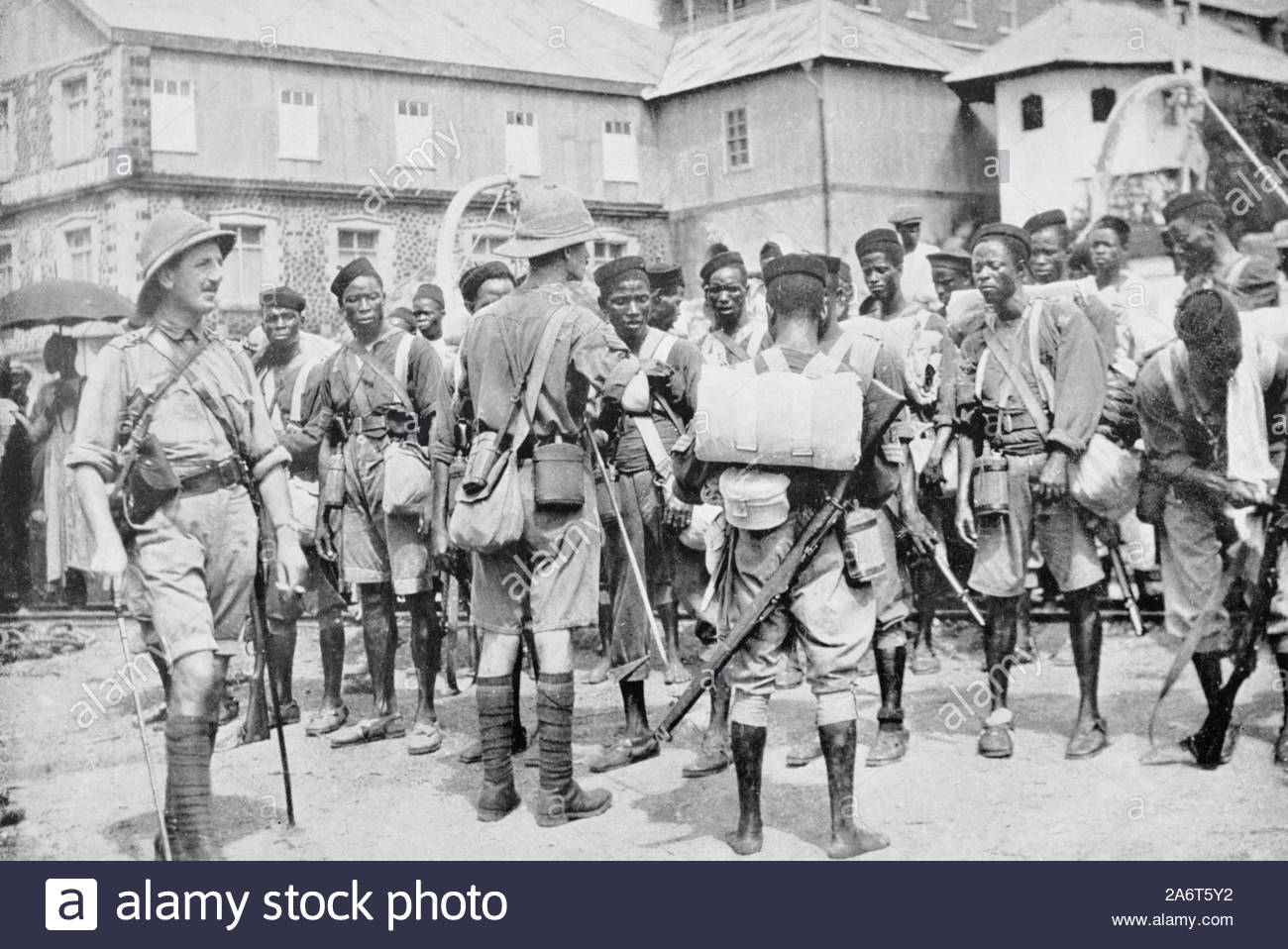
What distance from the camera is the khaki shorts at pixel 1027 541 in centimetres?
555

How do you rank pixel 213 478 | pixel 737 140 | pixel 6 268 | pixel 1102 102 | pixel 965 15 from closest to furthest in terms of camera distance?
pixel 213 478
pixel 6 268
pixel 737 140
pixel 965 15
pixel 1102 102

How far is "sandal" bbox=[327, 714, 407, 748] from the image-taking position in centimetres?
622

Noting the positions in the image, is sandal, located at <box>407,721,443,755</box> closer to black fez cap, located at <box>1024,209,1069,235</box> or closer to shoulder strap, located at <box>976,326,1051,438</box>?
shoulder strap, located at <box>976,326,1051,438</box>

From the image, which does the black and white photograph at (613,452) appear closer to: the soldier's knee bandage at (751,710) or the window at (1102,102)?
the soldier's knee bandage at (751,710)

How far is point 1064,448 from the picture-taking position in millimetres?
5449

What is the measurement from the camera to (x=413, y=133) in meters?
7.28

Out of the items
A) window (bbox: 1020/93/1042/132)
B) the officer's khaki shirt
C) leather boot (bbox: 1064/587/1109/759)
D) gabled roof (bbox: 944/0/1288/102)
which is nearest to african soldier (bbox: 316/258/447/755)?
the officer's khaki shirt

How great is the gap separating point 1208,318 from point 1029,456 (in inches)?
38.2

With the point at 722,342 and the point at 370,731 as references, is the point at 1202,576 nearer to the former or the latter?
the point at 722,342

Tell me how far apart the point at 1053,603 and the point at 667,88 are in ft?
14.3

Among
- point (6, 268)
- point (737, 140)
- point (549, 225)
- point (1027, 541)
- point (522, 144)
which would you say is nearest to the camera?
point (549, 225)

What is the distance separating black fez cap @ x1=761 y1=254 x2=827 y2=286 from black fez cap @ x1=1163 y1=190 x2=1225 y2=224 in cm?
269

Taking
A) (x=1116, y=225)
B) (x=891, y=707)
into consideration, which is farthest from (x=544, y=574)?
(x=1116, y=225)

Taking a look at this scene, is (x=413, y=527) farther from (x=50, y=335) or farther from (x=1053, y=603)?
(x=1053, y=603)
